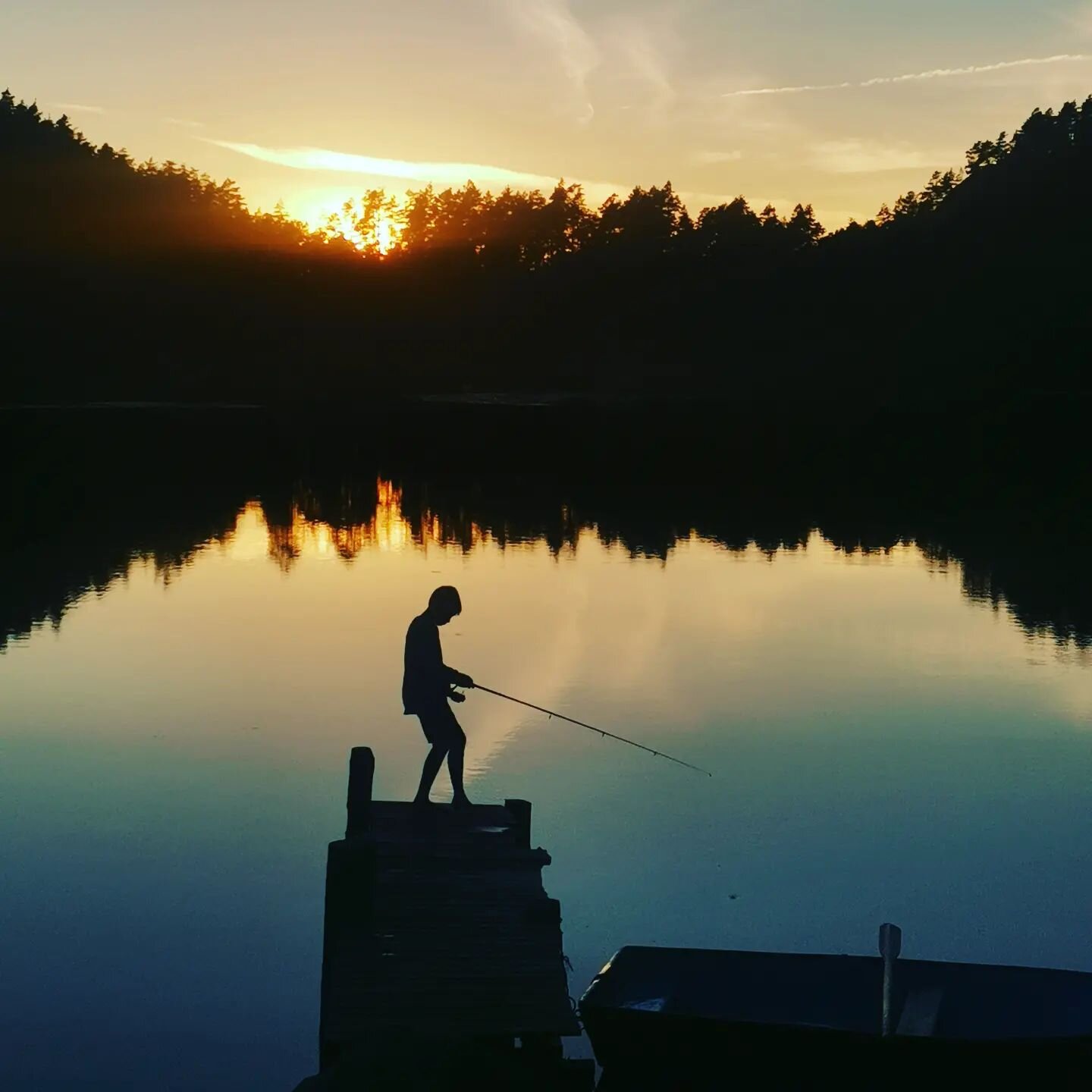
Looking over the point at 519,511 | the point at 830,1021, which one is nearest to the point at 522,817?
the point at 830,1021

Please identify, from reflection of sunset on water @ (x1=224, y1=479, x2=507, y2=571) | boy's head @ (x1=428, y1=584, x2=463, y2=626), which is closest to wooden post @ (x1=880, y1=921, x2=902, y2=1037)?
boy's head @ (x1=428, y1=584, x2=463, y2=626)

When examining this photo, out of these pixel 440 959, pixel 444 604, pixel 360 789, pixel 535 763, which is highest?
pixel 444 604

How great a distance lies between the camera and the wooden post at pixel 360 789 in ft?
52.1

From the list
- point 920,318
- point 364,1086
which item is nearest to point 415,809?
point 364,1086

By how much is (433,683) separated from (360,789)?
52.9 inches

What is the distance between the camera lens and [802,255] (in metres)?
167

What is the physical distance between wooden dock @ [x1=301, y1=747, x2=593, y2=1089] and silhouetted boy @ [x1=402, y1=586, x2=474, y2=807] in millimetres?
532

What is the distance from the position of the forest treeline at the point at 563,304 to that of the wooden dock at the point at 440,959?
128 metres

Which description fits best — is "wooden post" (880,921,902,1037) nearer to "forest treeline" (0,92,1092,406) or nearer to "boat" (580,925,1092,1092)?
"boat" (580,925,1092,1092)

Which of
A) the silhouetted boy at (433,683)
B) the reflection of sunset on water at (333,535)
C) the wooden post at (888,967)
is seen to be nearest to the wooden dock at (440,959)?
the silhouetted boy at (433,683)

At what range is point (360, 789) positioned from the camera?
630 inches

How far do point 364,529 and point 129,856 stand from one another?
107ft

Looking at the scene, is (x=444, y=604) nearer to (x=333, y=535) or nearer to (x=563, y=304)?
(x=333, y=535)

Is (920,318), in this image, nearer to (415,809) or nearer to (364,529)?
(364,529)
